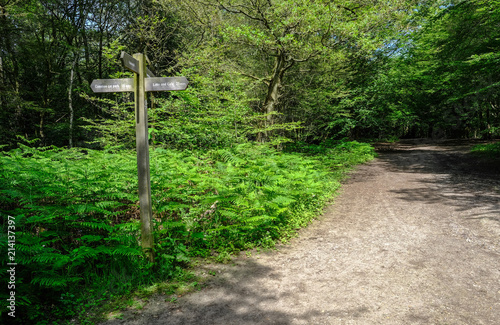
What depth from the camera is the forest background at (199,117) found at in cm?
371

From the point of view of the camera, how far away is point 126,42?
17.2 meters

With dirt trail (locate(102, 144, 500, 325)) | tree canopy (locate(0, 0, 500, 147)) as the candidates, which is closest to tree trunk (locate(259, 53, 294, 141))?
tree canopy (locate(0, 0, 500, 147))

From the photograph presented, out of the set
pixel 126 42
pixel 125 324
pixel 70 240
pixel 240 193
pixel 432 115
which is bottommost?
pixel 125 324

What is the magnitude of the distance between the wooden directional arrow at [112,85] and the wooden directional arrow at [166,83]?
225mm

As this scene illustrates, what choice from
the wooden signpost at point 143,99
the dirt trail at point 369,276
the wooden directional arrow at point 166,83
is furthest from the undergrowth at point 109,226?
the wooden directional arrow at point 166,83

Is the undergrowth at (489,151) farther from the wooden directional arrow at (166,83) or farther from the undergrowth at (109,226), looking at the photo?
the wooden directional arrow at (166,83)

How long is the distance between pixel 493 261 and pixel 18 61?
25.6 m

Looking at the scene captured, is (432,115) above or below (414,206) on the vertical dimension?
above

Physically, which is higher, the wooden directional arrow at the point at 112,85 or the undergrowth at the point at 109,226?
the wooden directional arrow at the point at 112,85

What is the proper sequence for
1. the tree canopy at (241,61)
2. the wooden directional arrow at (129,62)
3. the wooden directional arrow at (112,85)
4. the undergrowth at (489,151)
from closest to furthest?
the wooden directional arrow at (129,62) → the wooden directional arrow at (112,85) → the tree canopy at (241,61) → the undergrowth at (489,151)

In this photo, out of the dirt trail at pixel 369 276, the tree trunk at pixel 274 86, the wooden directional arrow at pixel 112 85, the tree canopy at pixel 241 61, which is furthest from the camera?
the tree trunk at pixel 274 86

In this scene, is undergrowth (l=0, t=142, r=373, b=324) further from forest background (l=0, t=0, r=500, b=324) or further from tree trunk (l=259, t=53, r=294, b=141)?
tree trunk (l=259, t=53, r=294, b=141)

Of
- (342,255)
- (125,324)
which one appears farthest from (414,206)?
(125,324)

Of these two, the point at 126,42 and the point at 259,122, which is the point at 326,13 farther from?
the point at 126,42
